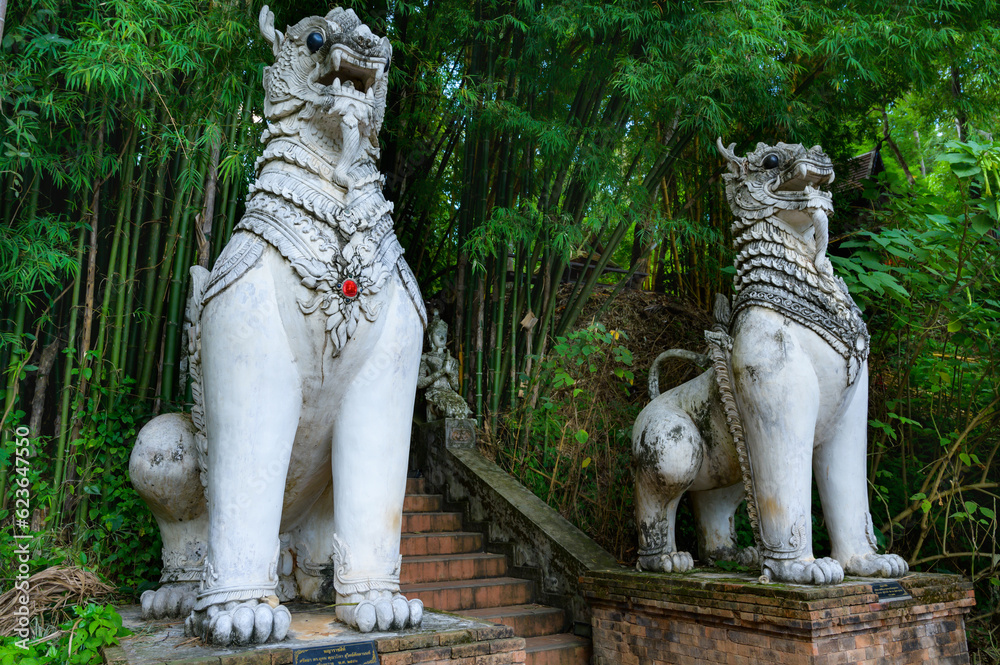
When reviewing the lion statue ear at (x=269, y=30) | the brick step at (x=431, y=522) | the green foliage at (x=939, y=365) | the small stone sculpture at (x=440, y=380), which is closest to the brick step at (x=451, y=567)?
the brick step at (x=431, y=522)

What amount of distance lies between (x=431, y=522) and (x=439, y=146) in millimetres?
3000

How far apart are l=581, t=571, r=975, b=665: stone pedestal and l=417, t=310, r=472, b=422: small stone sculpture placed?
6.08ft

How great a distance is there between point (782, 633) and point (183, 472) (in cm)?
242

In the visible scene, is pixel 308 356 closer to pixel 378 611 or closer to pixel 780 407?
pixel 378 611

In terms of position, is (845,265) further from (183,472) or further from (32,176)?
(32,176)

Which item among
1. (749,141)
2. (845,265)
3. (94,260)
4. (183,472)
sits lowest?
(183,472)

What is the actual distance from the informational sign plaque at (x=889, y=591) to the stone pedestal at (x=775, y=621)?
0.05 ft

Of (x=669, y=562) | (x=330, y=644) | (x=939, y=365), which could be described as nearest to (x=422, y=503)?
(x=669, y=562)

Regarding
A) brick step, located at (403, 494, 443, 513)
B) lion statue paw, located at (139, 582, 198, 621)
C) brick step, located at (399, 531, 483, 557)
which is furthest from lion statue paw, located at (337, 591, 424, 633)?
brick step, located at (403, 494, 443, 513)

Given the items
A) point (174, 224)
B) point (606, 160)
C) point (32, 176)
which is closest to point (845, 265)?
point (606, 160)

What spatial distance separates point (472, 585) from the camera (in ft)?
14.1

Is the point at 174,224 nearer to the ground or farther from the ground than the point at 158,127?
nearer to the ground

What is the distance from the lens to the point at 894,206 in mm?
5465

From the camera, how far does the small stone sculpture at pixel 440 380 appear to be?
5461mm
